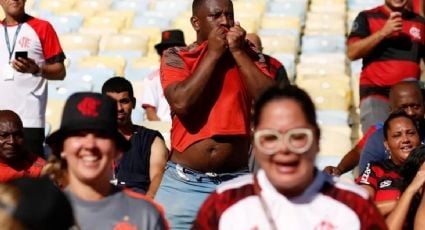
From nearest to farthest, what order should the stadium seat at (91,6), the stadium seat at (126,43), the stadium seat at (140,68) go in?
1. the stadium seat at (140,68)
2. the stadium seat at (126,43)
3. the stadium seat at (91,6)

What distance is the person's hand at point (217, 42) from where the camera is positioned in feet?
16.6

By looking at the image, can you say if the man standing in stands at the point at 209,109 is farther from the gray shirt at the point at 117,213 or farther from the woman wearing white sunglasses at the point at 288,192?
the woman wearing white sunglasses at the point at 288,192

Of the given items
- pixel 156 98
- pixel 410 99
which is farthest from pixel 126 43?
pixel 410 99

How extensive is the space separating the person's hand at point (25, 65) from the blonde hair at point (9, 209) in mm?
4661

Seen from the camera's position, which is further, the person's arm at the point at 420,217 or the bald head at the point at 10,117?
the bald head at the point at 10,117

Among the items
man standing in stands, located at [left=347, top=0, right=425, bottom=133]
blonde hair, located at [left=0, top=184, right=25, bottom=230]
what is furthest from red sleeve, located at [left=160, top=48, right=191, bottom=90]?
man standing in stands, located at [left=347, top=0, right=425, bottom=133]

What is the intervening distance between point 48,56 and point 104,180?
3.66 m

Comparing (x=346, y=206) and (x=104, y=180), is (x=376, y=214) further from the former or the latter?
(x=104, y=180)

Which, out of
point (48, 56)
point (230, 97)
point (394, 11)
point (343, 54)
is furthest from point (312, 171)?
point (343, 54)

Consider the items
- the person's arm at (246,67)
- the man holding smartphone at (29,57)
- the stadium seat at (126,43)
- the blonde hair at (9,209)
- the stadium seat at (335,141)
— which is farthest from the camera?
the stadium seat at (126,43)

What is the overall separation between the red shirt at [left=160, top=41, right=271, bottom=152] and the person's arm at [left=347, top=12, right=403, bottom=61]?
2775 mm

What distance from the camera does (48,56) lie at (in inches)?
292

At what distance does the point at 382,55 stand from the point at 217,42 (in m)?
3.34

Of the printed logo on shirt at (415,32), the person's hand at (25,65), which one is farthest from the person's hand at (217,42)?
the printed logo on shirt at (415,32)
